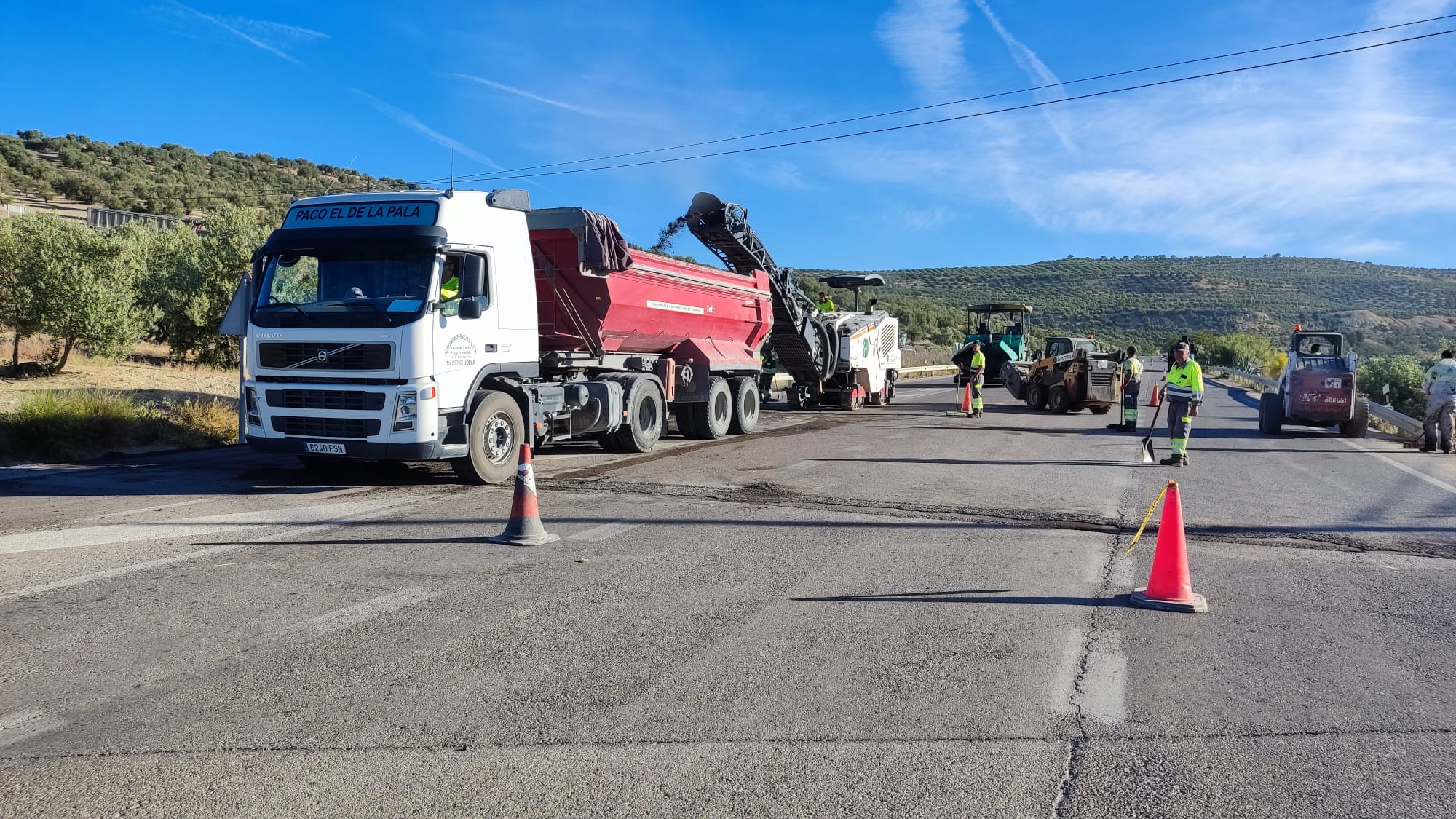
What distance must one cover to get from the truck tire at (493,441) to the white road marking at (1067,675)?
22.4 ft

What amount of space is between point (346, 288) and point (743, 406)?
355 inches

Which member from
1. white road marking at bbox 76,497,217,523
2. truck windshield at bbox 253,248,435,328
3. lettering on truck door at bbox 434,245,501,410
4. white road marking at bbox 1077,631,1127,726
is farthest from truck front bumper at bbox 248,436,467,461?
white road marking at bbox 1077,631,1127,726

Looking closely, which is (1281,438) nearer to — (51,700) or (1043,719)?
(1043,719)

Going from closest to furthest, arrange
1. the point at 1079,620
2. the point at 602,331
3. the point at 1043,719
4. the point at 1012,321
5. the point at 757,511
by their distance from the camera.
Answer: the point at 1043,719
the point at 1079,620
the point at 757,511
the point at 602,331
the point at 1012,321

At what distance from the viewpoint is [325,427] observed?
10.1 m

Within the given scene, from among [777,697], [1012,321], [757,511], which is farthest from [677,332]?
[1012,321]

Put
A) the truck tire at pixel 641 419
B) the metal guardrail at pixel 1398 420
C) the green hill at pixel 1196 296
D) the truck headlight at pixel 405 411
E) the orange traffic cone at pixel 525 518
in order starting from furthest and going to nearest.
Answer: the green hill at pixel 1196 296 < the metal guardrail at pixel 1398 420 < the truck tire at pixel 641 419 < the truck headlight at pixel 405 411 < the orange traffic cone at pixel 525 518

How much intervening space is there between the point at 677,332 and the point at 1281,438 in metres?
Result: 11.3

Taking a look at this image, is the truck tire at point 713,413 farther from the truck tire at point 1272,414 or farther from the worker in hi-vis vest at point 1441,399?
the worker in hi-vis vest at point 1441,399

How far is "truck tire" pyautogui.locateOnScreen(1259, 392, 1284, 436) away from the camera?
19.3 metres

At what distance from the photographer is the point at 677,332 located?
1588 cm

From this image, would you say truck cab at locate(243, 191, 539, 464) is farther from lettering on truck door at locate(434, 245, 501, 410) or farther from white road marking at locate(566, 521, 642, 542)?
white road marking at locate(566, 521, 642, 542)

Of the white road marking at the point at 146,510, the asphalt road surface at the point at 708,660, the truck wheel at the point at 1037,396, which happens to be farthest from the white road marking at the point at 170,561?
the truck wheel at the point at 1037,396

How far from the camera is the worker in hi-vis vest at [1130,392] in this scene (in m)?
20.0
